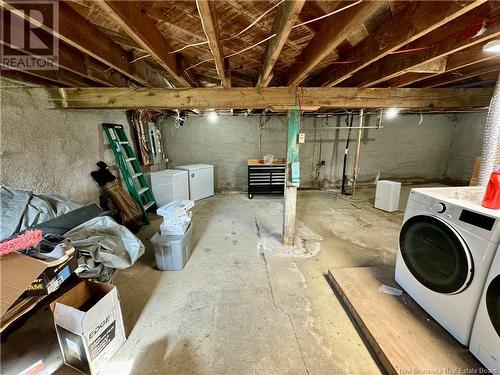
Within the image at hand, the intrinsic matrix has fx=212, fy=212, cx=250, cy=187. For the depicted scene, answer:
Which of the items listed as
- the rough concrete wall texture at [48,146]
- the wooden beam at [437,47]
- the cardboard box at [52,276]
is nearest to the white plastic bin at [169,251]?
the cardboard box at [52,276]

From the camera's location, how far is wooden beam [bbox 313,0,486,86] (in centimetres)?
98

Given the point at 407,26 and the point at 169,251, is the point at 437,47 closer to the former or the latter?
the point at 407,26

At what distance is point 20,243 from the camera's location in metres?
1.21

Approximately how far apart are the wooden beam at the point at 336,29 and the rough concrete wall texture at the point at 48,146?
8.42 feet

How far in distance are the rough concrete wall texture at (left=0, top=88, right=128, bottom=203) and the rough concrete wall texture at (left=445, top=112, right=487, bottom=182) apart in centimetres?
808

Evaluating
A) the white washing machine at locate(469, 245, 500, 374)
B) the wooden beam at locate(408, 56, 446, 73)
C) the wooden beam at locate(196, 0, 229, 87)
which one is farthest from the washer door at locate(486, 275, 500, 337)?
the wooden beam at locate(196, 0, 229, 87)

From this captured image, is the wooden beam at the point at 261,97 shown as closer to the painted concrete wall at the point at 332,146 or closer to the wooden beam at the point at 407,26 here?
the wooden beam at the point at 407,26

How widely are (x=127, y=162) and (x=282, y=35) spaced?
3.17 m

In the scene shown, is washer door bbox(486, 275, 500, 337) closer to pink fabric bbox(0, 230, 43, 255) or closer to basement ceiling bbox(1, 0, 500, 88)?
basement ceiling bbox(1, 0, 500, 88)

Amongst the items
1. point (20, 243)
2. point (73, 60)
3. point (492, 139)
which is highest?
point (73, 60)

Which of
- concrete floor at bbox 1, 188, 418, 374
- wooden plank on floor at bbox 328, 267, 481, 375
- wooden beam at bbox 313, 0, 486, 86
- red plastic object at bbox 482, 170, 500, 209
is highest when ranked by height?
wooden beam at bbox 313, 0, 486, 86

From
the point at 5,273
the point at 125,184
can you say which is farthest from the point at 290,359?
the point at 125,184

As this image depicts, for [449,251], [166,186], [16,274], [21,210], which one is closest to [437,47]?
[449,251]

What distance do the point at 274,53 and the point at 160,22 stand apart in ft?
2.61
